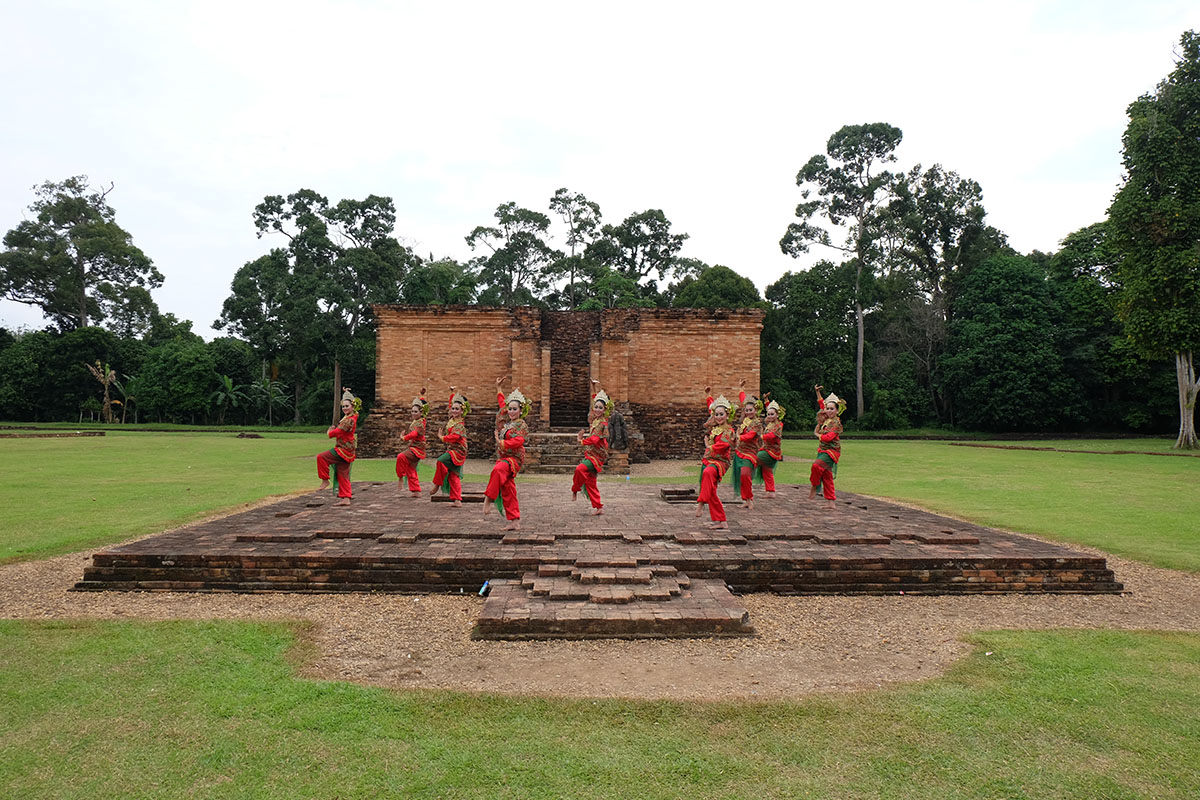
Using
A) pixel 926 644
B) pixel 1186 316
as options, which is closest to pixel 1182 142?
pixel 1186 316

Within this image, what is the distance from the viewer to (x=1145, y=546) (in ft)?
24.4

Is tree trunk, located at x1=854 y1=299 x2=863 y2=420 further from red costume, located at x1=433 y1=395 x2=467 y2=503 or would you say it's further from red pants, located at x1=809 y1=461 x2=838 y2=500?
red costume, located at x1=433 y1=395 x2=467 y2=503

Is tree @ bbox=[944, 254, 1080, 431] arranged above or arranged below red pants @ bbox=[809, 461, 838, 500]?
above

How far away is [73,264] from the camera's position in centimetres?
3803

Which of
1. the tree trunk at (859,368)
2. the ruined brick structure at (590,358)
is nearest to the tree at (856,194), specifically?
the tree trunk at (859,368)

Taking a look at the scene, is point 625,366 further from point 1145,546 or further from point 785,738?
point 785,738

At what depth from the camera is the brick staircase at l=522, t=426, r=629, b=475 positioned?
1522 centimetres

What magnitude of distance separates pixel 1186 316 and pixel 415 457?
75.9ft

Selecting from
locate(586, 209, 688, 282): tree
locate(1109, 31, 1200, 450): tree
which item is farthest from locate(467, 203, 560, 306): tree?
locate(1109, 31, 1200, 450): tree

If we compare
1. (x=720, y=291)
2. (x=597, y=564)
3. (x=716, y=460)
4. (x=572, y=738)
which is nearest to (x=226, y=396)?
(x=720, y=291)

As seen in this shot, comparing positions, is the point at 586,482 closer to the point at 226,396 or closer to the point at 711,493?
the point at 711,493

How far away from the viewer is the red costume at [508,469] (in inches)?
284

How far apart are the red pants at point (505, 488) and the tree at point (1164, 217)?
22.4 meters

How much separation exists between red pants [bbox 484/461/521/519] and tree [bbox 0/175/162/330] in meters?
43.7
